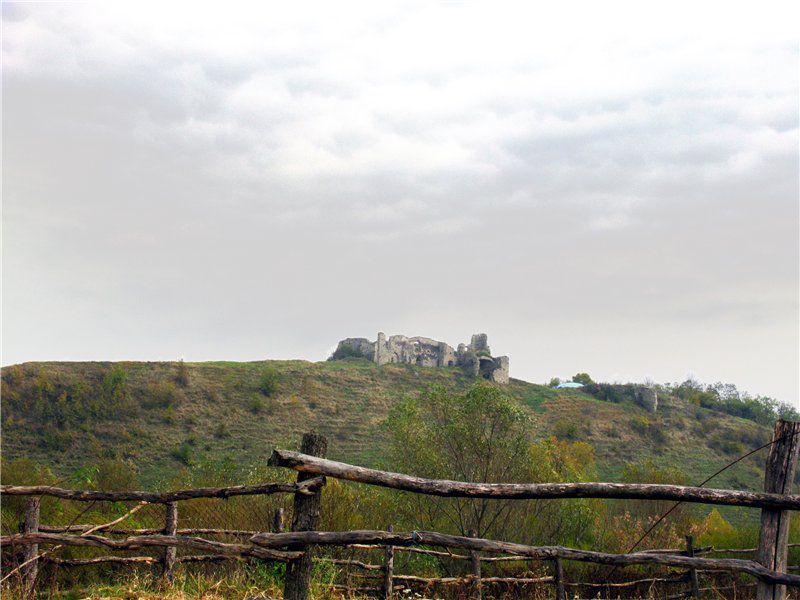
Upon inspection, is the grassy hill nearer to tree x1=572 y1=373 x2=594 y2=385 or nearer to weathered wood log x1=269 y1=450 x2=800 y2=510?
tree x1=572 y1=373 x2=594 y2=385

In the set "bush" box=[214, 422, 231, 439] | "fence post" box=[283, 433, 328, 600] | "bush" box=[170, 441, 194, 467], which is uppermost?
"fence post" box=[283, 433, 328, 600]

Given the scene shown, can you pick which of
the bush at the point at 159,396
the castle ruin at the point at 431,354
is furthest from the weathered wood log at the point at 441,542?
the castle ruin at the point at 431,354

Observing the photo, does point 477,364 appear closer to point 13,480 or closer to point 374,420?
point 374,420

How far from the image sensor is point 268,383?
2280 inches

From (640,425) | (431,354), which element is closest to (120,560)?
(640,425)

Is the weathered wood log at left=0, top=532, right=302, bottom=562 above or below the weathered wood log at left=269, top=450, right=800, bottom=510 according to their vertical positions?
below

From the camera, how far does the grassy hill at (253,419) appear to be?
1687 inches

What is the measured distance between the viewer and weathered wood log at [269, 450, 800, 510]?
452 centimetres

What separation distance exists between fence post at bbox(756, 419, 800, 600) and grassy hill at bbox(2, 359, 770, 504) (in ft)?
108

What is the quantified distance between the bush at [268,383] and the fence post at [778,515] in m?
54.3

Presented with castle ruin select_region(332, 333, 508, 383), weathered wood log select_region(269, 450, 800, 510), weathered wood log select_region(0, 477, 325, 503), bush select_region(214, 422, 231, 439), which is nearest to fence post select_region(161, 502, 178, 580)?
weathered wood log select_region(0, 477, 325, 503)

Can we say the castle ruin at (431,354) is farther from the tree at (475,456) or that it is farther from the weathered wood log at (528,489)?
the weathered wood log at (528,489)

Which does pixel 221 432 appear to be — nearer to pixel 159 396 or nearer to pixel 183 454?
pixel 183 454

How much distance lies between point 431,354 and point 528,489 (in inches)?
2918
